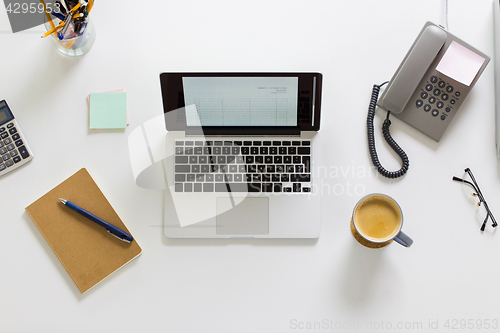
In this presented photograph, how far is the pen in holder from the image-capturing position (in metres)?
0.82

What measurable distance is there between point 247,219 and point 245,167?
0.42ft

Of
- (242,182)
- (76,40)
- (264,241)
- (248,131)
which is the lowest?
(264,241)

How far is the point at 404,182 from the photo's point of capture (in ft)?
2.96

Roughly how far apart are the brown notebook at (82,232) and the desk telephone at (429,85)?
2.20 feet

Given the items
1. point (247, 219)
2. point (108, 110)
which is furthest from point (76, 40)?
point (247, 219)

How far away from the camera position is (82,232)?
0.90 m

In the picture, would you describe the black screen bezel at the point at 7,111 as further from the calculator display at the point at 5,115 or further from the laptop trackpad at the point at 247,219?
the laptop trackpad at the point at 247,219

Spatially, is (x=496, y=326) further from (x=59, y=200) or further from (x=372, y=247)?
(x=59, y=200)

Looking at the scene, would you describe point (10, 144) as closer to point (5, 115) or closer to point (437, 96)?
point (5, 115)

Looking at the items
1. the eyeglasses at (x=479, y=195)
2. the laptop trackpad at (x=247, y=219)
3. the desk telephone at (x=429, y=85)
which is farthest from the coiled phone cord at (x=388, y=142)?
the laptop trackpad at (x=247, y=219)

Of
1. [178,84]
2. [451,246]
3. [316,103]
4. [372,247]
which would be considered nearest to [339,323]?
[372,247]

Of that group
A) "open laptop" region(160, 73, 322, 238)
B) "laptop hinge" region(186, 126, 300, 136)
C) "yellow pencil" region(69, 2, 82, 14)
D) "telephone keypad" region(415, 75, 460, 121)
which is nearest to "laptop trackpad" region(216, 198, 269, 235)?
"open laptop" region(160, 73, 322, 238)

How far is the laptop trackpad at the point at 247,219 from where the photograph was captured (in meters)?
0.88

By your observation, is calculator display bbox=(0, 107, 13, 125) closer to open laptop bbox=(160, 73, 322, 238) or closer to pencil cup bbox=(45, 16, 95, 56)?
pencil cup bbox=(45, 16, 95, 56)
